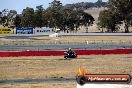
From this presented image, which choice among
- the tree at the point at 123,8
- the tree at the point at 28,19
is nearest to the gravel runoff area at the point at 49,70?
the tree at the point at 123,8

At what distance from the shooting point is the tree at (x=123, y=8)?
11905 cm

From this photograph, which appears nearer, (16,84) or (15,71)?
(16,84)

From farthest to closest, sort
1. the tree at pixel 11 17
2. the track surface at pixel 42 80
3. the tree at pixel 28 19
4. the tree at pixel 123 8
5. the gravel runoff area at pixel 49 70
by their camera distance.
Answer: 1. the tree at pixel 11 17
2. the tree at pixel 28 19
3. the tree at pixel 123 8
4. the track surface at pixel 42 80
5. the gravel runoff area at pixel 49 70

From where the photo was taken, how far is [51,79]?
25.9 metres

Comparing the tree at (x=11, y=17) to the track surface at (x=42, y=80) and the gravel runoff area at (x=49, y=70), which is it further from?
the track surface at (x=42, y=80)

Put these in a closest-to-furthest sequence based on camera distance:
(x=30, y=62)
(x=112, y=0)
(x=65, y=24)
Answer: (x=30, y=62) → (x=112, y=0) → (x=65, y=24)

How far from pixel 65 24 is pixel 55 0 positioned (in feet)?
85.1

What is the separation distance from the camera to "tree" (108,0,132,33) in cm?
11905

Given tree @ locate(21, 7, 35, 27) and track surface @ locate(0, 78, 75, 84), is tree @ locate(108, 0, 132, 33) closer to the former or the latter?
tree @ locate(21, 7, 35, 27)

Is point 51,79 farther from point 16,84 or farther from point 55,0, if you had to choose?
point 55,0

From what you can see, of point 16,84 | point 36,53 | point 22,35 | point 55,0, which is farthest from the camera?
point 55,0

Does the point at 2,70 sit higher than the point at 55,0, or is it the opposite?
the point at 55,0

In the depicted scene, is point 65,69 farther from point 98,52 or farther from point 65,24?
point 65,24

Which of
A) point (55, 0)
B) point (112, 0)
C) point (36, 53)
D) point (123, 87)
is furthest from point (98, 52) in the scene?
point (55, 0)
